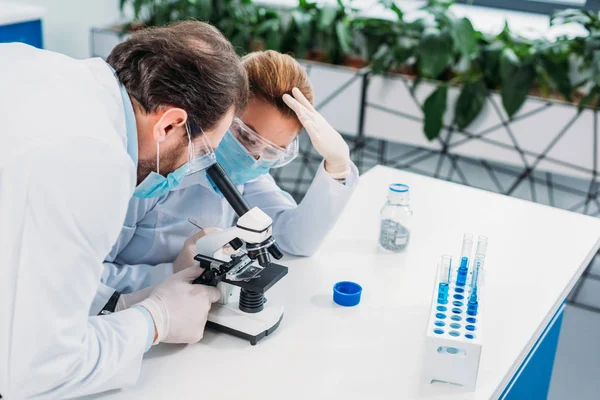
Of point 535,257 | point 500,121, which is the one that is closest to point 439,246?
point 535,257

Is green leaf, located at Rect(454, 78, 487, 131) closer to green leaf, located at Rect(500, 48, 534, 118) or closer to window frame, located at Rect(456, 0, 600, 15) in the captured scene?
green leaf, located at Rect(500, 48, 534, 118)

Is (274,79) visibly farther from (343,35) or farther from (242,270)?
(343,35)

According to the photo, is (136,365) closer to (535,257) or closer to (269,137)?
(269,137)

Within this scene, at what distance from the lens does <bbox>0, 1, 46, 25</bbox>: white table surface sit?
2.52 meters

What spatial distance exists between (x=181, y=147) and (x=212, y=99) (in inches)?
3.7

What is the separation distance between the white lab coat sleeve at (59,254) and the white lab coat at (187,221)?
42 cm

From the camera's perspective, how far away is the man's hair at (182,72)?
41.1 inches

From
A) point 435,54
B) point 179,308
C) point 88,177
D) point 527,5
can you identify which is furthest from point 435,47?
point 88,177

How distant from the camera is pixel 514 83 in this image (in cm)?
271

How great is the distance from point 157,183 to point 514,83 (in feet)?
6.39

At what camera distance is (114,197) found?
913 mm

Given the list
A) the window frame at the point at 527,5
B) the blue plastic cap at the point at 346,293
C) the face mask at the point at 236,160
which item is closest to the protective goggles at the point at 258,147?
the face mask at the point at 236,160

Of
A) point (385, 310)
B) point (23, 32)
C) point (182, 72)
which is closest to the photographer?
point (182, 72)

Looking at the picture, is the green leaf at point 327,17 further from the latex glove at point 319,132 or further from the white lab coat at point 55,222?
the white lab coat at point 55,222
